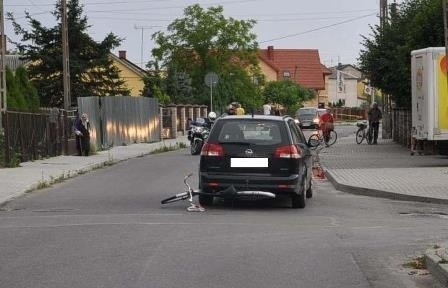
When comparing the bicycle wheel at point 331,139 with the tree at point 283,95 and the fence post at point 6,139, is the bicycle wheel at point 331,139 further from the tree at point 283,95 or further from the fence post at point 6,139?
the tree at point 283,95

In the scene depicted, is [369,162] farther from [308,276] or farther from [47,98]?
[47,98]

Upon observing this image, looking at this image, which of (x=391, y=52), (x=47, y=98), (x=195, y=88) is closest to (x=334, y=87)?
(x=195, y=88)

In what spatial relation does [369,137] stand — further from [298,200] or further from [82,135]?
[298,200]

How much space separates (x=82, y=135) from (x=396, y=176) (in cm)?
1386

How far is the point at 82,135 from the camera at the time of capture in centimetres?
3081

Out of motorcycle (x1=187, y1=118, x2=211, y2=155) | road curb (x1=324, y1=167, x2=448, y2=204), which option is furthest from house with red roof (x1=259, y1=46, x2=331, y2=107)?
road curb (x1=324, y1=167, x2=448, y2=204)

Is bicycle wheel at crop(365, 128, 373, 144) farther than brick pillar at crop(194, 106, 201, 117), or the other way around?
brick pillar at crop(194, 106, 201, 117)

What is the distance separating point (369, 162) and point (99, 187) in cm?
865

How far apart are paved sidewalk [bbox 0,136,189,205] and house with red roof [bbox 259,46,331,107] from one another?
260 feet

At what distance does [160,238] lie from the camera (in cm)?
1112

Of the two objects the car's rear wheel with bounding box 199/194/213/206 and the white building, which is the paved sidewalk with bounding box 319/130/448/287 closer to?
the car's rear wheel with bounding box 199/194/213/206

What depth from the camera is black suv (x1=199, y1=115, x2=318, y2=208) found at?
46.7 feet

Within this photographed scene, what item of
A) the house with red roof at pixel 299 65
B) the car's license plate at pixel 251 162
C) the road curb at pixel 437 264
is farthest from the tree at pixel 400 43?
the house with red roof at pixel 299 65

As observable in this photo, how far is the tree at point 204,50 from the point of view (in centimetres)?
6731
